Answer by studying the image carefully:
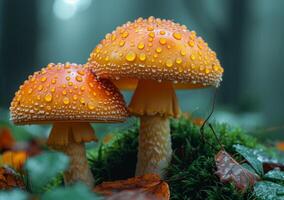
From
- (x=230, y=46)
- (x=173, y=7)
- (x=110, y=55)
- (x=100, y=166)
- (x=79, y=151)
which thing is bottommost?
(x=100, y=166)

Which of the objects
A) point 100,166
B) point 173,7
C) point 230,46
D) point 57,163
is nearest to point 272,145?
point 100,166

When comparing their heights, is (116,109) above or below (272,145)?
above

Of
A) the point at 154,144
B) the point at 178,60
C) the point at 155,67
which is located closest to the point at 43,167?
the point at 155,67

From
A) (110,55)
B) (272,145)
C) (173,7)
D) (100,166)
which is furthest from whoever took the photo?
(173,7)

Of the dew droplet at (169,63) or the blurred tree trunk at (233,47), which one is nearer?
the dew droplet at (169,63)

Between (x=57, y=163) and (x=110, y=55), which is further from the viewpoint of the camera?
(x=110, y=55)

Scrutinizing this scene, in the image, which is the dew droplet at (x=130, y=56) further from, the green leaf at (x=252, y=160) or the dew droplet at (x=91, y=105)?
the green leaf at (x=252, y=160)

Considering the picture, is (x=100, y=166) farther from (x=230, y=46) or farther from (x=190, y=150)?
(x=230, y=46)

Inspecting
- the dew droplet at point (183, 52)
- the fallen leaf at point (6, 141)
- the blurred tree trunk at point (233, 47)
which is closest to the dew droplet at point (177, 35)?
the dew droplet at point (183, 52)
